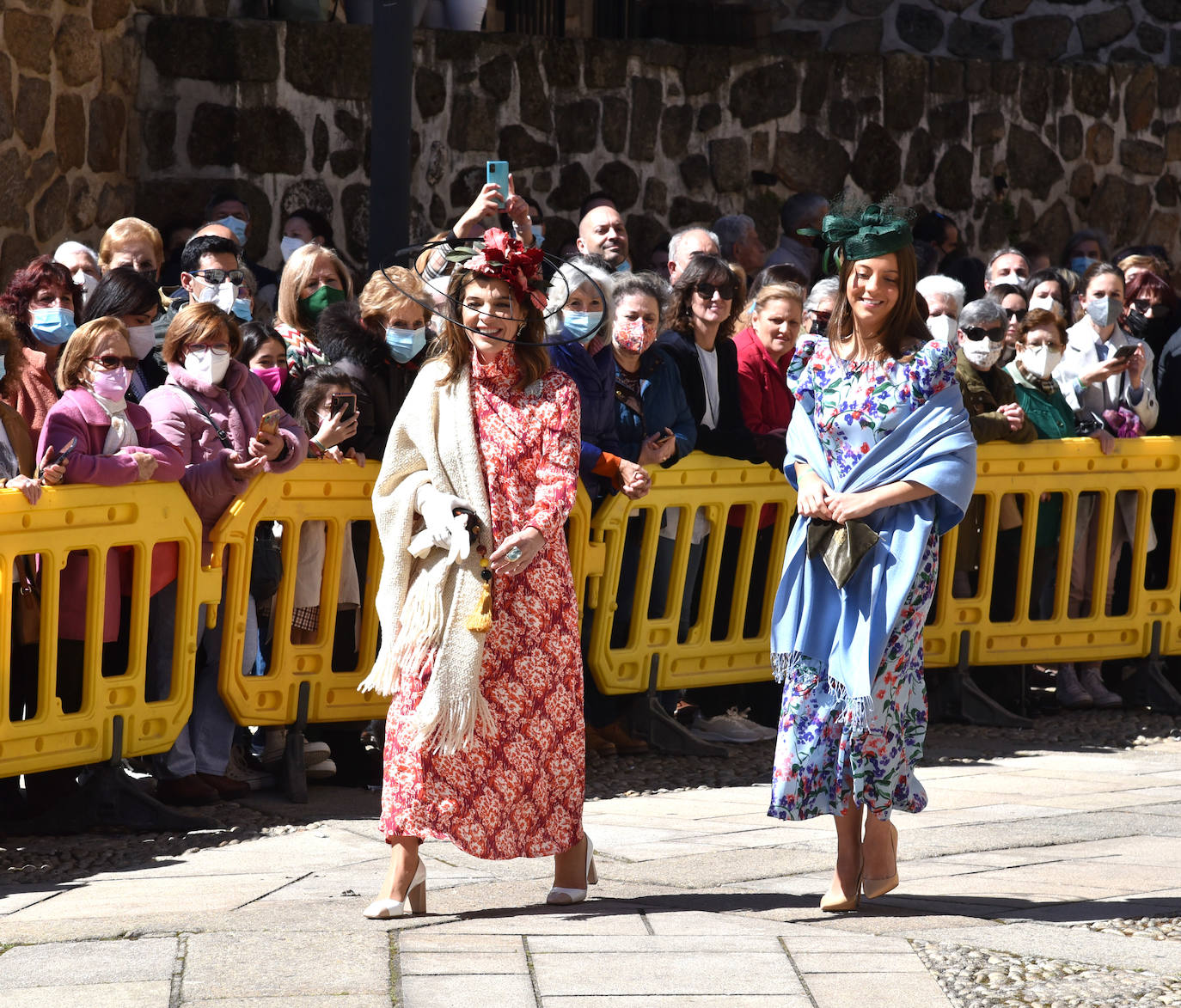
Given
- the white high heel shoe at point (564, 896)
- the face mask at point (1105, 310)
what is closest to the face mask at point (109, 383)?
the white high heel shoe at point (564, 896)

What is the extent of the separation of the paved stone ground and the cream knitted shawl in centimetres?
52

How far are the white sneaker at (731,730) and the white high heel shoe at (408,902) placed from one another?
2873 mm

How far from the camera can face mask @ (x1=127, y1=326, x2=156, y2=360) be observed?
20.7 feet

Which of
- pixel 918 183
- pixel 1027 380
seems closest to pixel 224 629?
pixel 1027 380

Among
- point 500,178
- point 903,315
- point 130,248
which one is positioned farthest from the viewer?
point 130,248

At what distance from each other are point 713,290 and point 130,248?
2.20 meters

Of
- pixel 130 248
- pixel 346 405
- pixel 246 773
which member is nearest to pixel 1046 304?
pixel 346 405

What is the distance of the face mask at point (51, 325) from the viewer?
6.40 metres

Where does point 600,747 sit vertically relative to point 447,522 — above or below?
below

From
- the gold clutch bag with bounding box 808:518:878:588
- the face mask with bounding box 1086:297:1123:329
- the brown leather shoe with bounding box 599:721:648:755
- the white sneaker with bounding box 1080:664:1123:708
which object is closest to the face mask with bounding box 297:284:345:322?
the brown leather shoe with bounding box 599:721:648:755

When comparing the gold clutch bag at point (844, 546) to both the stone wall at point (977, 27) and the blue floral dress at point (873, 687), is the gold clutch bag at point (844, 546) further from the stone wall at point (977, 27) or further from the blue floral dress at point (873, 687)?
the stone wall at point (977, 27)

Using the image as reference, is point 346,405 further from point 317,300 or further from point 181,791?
point 181,791

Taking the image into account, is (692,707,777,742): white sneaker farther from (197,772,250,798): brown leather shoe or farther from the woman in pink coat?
the woman in pink coat

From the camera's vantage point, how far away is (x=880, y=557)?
500 centimetres
